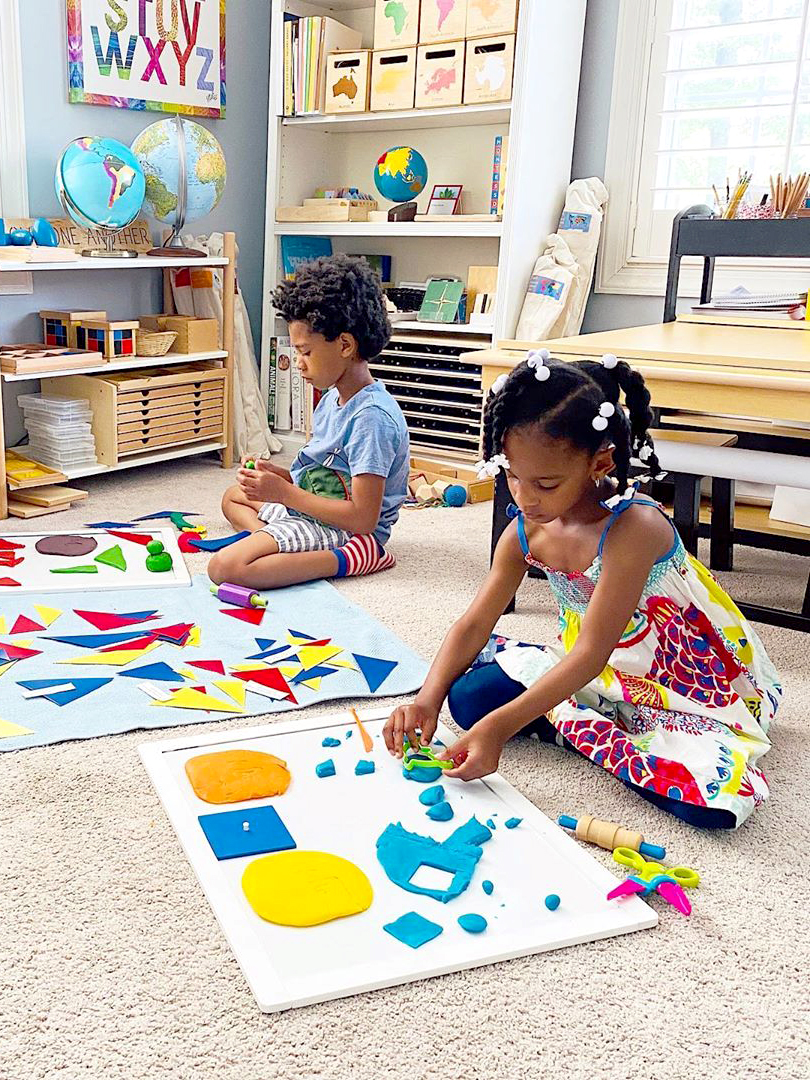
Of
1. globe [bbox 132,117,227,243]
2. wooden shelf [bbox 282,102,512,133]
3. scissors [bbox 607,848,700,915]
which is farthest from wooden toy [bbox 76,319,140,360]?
scissors [bbox 607,848,700,915]

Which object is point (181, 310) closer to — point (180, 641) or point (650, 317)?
point (650, 317)

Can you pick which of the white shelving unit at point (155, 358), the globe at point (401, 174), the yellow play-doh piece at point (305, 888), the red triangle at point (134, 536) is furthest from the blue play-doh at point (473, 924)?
the globe at point (401, 174)

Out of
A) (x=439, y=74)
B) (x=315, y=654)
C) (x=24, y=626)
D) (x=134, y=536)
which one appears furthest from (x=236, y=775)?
(x=439, y=74)

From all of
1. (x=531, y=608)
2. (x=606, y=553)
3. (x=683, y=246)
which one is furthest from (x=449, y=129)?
(x=606, y=553)

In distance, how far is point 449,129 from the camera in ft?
11.7

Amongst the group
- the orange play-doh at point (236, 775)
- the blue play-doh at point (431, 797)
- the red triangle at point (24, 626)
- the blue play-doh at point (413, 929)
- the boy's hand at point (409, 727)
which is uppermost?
the boy's hand at point (409, 727)

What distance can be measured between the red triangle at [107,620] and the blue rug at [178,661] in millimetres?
12

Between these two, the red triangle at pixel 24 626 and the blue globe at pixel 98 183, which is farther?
the blue globe at pixel 98 183

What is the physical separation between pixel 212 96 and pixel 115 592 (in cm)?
217

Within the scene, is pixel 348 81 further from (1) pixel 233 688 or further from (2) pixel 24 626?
(1) pixel 233 688

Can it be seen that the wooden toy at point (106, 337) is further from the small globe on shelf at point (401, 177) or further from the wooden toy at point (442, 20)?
the wooden toy at point (442, 20)

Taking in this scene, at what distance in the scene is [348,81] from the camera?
346 cm

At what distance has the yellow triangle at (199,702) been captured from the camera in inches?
64.8

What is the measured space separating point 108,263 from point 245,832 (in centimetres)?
212
